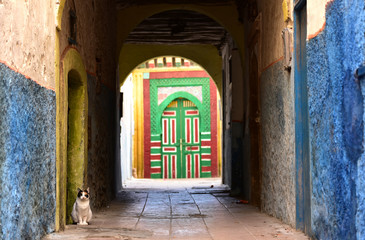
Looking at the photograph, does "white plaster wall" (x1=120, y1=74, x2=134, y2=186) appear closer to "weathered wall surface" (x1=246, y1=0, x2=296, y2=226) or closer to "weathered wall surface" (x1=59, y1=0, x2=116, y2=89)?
"weathered wall surface" (x1=59, y1=0, x2=116, y2=89)

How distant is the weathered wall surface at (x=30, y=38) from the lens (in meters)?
3.54

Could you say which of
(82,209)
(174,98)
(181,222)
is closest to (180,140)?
(174,98)

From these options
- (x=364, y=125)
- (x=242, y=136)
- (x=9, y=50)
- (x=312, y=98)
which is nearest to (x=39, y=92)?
(x=9, y=50)

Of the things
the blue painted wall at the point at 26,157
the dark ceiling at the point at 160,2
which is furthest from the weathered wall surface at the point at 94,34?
the blue painted wall at the point at 26,157

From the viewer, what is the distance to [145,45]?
1444cm

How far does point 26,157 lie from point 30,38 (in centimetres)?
97

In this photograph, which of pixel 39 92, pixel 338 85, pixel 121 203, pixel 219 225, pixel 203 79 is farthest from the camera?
pixel 203 79

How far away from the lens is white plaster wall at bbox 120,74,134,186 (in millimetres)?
16500

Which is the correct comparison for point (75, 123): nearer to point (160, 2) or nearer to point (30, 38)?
point (30, 38)

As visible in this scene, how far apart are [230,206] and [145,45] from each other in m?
7.56

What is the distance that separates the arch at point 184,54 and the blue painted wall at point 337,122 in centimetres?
1032

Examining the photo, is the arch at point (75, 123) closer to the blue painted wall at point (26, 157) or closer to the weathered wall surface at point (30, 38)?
the blue painted wall at point (26, 157)

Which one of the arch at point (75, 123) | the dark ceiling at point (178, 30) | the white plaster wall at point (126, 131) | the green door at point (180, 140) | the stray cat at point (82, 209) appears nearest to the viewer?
the arch at point (75, 123)

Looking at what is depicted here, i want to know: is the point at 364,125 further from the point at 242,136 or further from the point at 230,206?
the point at 242,136
